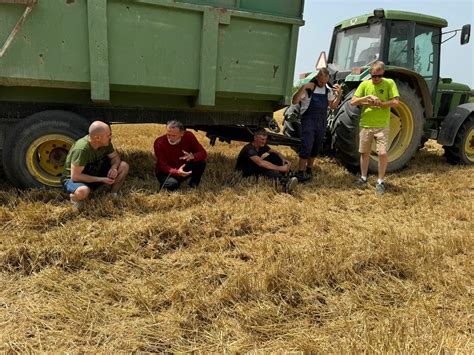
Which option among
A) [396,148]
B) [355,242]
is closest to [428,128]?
[396,148]

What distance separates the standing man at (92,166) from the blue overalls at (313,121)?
2.14m

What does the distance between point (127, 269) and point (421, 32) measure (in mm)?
→ 5143

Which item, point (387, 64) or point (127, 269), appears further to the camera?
point (387, 64)

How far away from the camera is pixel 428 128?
6320 mm

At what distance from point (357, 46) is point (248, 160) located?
2669 millimetres

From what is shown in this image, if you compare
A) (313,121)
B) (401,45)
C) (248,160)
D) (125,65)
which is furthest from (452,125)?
(125,65)

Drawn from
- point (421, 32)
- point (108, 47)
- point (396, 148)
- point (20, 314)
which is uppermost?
point (421, 32)

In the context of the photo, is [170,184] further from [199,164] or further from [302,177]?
[302,177]

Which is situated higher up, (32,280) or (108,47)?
(108,47)

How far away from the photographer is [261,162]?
14.8 ft

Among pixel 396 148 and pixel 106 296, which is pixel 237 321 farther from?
pixel 396 148

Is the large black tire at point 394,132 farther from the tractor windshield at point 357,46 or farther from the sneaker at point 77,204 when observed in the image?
the sneaker at point 77,204

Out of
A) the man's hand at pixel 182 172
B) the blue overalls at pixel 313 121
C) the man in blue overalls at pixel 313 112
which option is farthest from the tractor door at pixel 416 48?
the man's hand at pixel 182 172

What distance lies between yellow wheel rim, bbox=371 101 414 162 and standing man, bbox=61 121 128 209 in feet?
11.1
